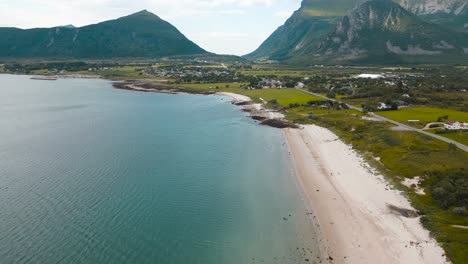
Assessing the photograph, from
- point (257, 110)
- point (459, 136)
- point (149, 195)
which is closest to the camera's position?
point (149, 195)

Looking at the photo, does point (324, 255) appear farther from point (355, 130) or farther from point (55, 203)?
point (355, 130)

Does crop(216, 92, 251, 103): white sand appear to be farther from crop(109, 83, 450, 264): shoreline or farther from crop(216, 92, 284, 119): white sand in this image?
crop(109, 83, 450, 264): shoreline

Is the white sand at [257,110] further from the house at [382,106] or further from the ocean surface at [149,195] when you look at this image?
the house at [382,106]

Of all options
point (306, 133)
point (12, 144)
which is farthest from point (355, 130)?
point (12, 144)

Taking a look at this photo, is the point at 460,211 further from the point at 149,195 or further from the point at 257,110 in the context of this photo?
the point at 257,110

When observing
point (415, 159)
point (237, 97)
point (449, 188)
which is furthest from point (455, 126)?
point (237, 97)

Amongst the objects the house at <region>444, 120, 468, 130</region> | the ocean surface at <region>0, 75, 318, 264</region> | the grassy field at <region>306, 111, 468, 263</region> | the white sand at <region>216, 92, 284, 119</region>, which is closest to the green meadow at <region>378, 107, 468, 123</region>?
the house at <region>444, 120, 468, 130</region>
